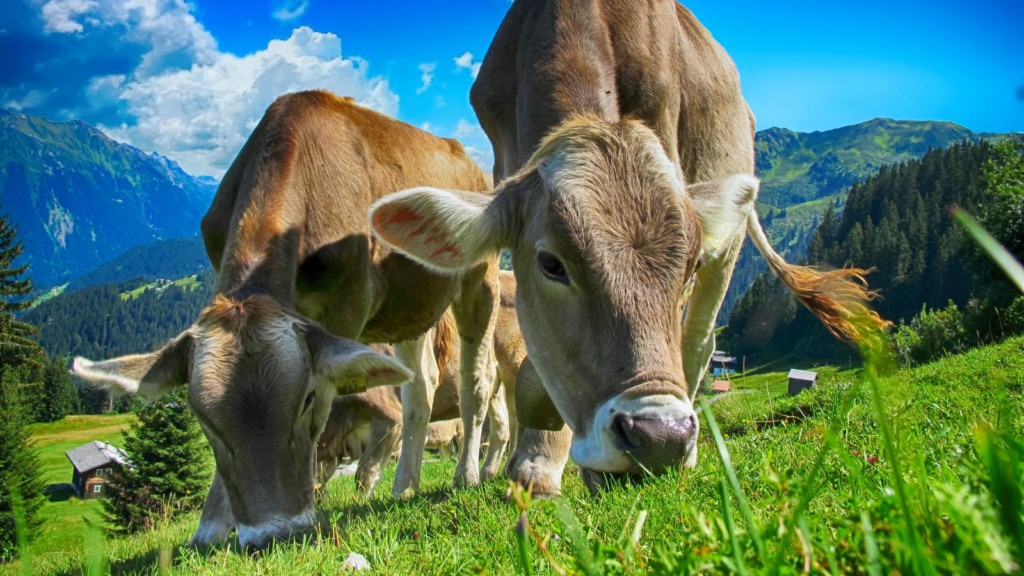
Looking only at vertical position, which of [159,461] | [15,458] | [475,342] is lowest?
[159,461]

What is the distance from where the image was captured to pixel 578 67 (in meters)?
5.40

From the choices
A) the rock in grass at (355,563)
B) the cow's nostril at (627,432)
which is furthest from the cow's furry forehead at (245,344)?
the cow's nostril at (627,432)

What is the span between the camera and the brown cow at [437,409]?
36.7 ft

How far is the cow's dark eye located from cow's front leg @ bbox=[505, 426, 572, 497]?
1.35 metres

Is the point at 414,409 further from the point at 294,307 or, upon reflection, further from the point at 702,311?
the point at 702,311

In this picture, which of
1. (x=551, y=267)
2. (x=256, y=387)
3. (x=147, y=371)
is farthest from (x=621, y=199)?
(x=147, y=371)

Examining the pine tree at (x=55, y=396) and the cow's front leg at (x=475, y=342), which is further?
the pine tree at (x=55, y=396)

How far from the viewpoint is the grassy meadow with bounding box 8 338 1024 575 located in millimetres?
967

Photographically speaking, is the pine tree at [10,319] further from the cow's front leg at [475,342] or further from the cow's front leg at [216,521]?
the cow's front leg at [216,521]

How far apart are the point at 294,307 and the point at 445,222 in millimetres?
1426

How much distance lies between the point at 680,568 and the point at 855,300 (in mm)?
6768

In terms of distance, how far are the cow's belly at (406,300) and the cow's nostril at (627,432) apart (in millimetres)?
3812

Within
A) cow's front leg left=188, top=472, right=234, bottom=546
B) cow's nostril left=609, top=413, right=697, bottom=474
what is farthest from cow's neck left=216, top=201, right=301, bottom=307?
cow's nostril left=609, top=413, right=697, bottom=474

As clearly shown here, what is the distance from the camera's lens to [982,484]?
4.54ft
